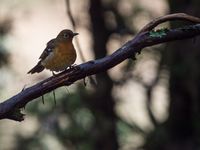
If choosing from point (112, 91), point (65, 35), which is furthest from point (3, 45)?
point (65, 35)

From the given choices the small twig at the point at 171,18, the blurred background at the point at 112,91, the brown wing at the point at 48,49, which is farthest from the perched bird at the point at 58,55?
the blurred background at the point at 112,91

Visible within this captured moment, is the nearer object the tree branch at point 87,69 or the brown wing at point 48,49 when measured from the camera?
the tree branch at point 87,69

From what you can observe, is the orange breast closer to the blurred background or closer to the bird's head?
the bird's head

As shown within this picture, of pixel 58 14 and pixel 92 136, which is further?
pixel 58 14

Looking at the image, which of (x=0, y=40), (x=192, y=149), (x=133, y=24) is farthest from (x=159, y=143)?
(x=0, y=40)

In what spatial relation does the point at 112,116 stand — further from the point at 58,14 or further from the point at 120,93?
the point at 58,14

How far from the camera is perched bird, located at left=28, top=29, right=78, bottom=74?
3013 mm

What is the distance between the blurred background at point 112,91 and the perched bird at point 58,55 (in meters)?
2.38

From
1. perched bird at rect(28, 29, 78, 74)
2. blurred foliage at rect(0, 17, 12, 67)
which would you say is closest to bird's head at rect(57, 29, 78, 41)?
perched bird at rect(28, 29, 78, 74)

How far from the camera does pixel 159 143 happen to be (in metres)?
6.38

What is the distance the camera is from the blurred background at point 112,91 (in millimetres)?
6246

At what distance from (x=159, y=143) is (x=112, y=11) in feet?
5.03

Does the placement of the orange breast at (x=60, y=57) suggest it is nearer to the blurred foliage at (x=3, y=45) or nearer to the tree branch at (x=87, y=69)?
the tree branch at (x=87, y=69)

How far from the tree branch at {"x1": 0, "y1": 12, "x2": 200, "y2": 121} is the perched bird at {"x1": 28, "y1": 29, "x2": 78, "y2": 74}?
0.99 m
